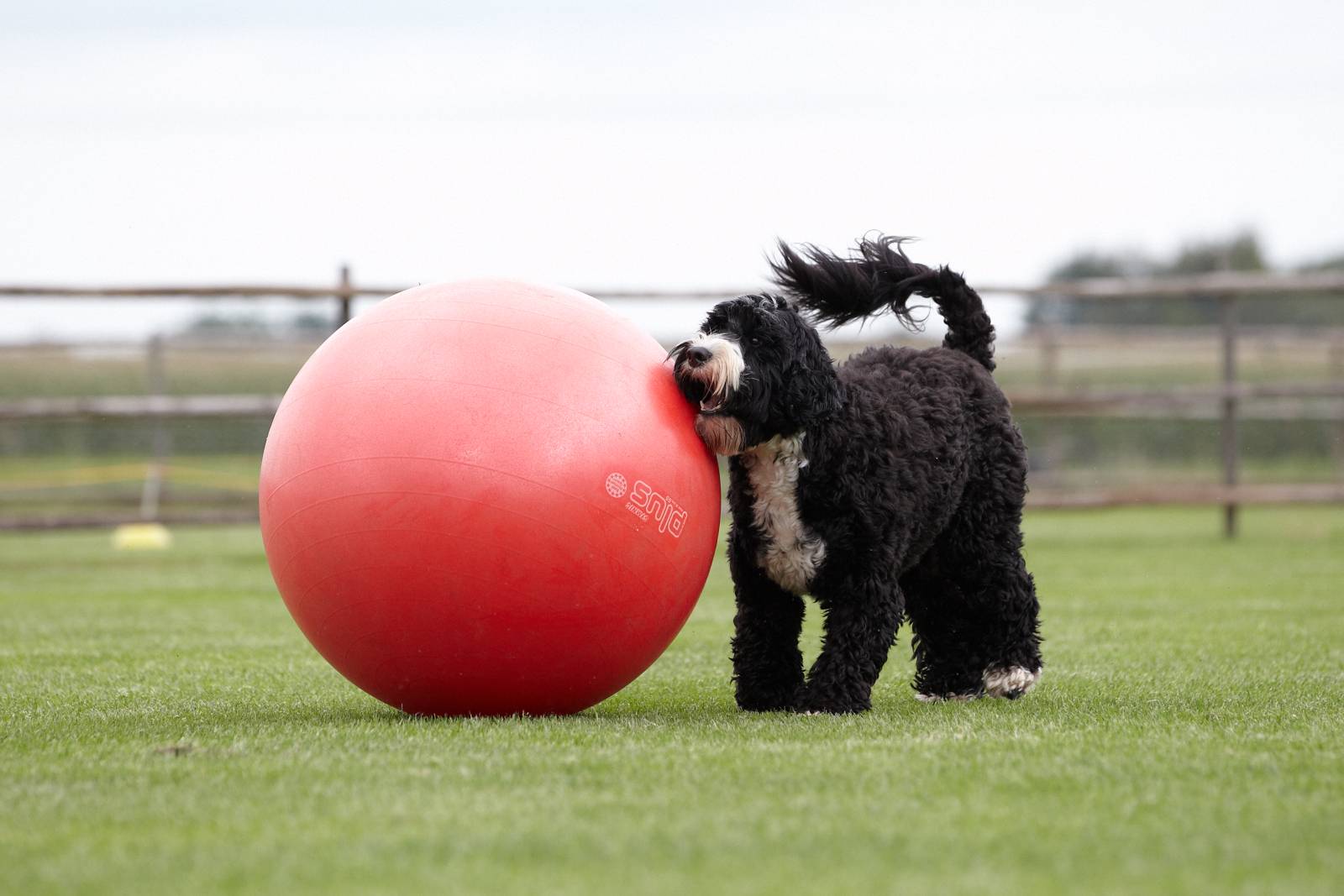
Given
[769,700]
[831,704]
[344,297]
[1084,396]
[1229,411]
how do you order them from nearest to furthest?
[831,704] < [769,700] < [344,297] < [1084,396] < [1229,411]

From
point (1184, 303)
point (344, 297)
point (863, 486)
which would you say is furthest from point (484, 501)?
point (1184, 303)

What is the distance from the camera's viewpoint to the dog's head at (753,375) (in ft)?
13.5

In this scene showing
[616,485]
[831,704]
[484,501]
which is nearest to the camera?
[484,501]

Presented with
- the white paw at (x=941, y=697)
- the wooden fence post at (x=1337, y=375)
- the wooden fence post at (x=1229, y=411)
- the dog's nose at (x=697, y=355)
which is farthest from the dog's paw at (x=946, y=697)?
the wooden fence post at (x=1337, y=375)

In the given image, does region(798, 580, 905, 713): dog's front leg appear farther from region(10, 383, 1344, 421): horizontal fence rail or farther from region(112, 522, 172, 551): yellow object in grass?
region(112, 522, 172, 551): yellow object in grass

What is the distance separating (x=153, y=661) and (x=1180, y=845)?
4.27 metres

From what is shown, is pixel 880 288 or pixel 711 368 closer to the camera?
pixel 711 368

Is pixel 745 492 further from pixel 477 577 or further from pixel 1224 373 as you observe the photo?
pixel 1224 373

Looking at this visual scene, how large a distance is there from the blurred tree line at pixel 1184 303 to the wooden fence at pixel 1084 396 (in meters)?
7.87

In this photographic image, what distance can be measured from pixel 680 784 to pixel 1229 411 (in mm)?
10457

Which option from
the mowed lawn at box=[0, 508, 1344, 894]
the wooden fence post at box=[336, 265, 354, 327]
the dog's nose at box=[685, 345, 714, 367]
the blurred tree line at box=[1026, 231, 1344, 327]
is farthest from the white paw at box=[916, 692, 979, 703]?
the blurred tree line at box=[1026, 231, 1344, 327]

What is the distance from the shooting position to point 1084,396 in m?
12.1

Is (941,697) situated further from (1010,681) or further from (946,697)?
(1010,681)

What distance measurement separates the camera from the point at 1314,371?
24.1 meters
